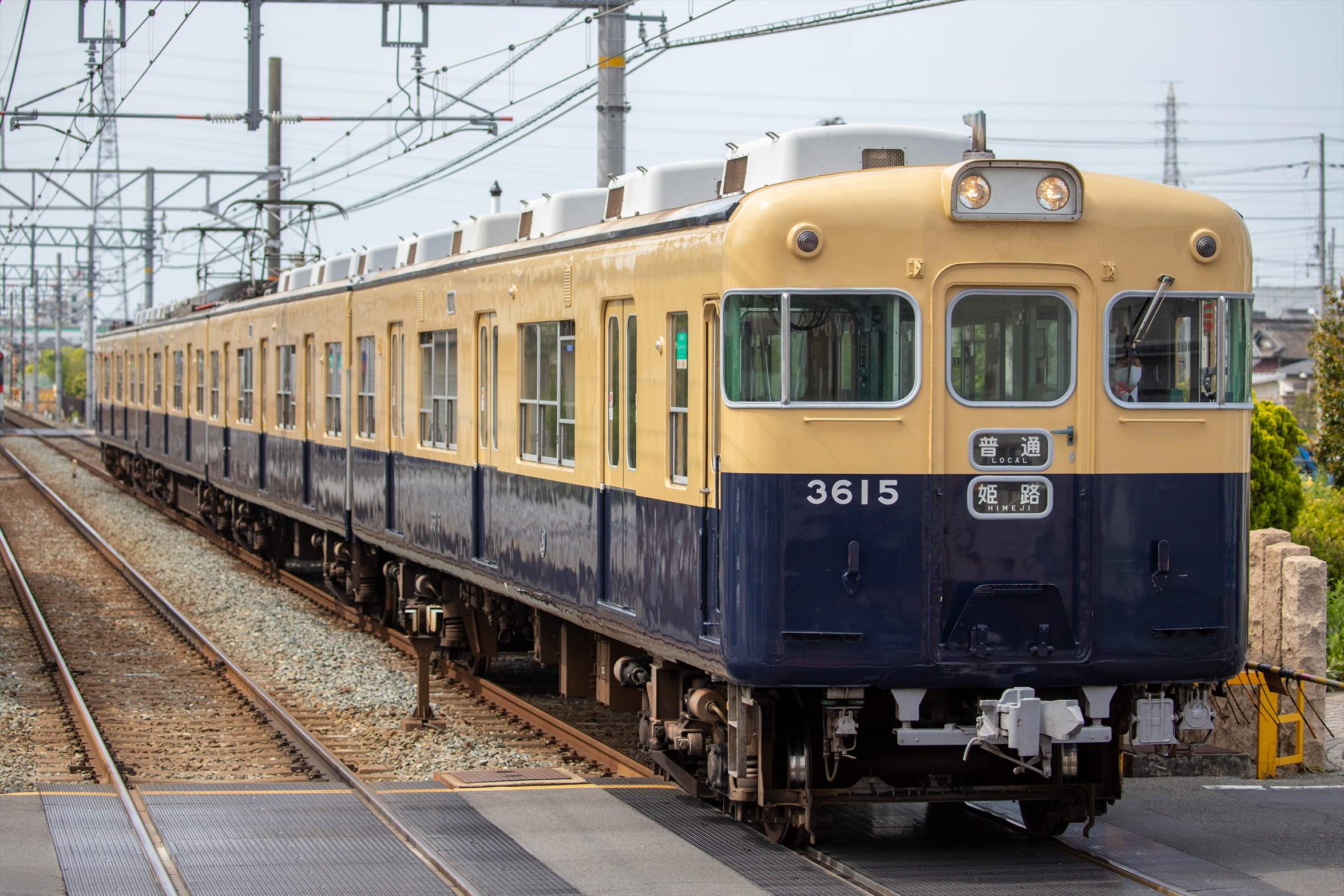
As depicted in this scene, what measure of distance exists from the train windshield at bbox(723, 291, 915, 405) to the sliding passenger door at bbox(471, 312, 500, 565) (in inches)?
152

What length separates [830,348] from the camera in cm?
705

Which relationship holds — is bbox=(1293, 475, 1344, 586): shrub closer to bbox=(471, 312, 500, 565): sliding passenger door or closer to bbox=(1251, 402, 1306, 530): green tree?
bbox=(1251, 402, 1306, 530): green tree

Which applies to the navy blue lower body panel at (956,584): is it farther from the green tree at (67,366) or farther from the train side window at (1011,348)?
the green tree at (67,366)

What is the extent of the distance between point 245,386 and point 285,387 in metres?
2.49

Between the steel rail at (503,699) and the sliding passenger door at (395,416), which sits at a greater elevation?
the sliding passenger door at (395,416)

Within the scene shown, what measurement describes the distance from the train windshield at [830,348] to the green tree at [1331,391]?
13.2m

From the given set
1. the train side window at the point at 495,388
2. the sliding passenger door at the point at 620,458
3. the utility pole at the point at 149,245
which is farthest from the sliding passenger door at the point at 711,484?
the utility pole at the point at 149,245

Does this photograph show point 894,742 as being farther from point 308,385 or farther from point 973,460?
point 308,385

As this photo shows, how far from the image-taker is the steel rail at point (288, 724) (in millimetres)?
7285

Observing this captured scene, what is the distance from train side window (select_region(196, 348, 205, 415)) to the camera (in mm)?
23047

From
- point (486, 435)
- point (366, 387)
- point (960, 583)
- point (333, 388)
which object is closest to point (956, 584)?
point (960, 583)

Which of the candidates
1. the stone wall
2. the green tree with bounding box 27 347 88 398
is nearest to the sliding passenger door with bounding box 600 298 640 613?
the stone wall

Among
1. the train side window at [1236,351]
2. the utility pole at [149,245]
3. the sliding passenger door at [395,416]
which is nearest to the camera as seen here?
the train side window at [1236,351]

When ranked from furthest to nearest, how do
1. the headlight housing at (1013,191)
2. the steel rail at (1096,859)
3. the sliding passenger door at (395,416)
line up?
the sliding passenger door at (395,416), the headlight housing at (1013,191), the steel rail at (1096,859)
